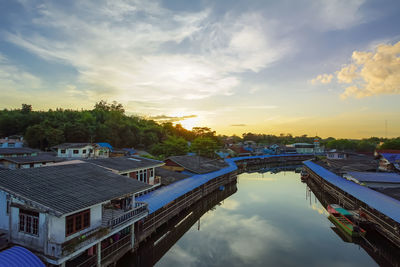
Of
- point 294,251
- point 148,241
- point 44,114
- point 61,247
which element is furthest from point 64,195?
point 44,114

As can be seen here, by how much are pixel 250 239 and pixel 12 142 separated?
→ 67476 mm

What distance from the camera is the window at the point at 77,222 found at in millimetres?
13075

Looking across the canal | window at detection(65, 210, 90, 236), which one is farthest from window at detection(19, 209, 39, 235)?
the canal

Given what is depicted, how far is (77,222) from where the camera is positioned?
13.7 m

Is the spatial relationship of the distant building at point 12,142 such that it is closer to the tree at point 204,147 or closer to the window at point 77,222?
the tree at point 204,147

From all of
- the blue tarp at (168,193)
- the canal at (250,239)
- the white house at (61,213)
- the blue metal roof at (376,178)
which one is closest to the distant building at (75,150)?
the blue tarp at (168,193)

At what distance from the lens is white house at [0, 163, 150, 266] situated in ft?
40.2

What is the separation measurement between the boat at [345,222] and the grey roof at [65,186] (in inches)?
883

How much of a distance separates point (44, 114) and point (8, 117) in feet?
32.4

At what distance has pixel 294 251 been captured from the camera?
71.8 feet

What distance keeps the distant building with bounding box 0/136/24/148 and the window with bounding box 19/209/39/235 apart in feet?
199

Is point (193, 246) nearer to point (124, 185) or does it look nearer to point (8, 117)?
point (124, 185)

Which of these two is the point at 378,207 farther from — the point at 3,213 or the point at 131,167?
the point at 3,213

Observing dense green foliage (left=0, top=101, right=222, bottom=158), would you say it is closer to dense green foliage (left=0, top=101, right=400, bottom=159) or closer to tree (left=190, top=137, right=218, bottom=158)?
dense green foliage (left=0, top=101, right=400, bottom=159)
